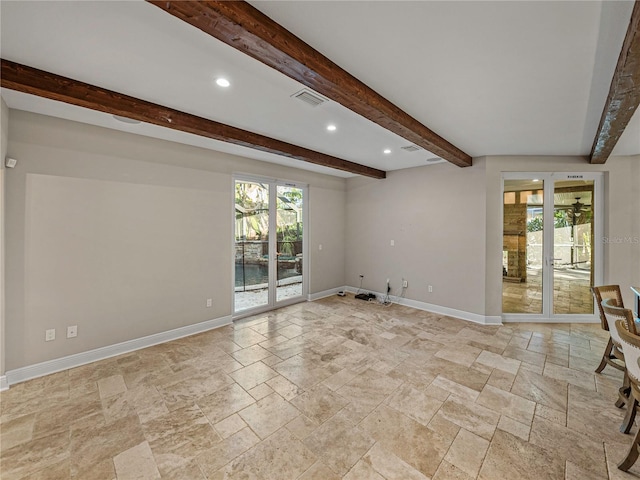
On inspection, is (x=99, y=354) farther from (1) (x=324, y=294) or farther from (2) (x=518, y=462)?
(2) (x=518, y=462)

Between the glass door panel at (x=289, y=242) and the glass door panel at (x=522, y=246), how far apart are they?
371 centimetres

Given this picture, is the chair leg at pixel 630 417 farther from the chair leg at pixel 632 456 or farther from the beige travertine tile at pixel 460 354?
the beige travertine tile at pixel 460 354

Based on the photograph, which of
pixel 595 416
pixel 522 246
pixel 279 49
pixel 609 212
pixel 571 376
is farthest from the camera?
pixel 522 246

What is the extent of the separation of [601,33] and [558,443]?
109 inches

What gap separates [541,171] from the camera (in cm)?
429

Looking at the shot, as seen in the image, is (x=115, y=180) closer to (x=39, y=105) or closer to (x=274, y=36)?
(x=39, y=105)

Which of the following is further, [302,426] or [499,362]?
[499,362]

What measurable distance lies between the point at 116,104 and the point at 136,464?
2832 millimetres

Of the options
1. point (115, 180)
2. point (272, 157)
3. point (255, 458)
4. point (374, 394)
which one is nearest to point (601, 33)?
point (374, 394)

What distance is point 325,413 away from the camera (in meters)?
2.28

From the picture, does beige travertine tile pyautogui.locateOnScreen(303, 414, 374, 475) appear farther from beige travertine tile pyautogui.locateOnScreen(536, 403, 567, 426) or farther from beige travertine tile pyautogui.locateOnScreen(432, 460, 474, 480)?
beige travertine tile pyautogui.locateOnScreen(536, 403, 567, 426)

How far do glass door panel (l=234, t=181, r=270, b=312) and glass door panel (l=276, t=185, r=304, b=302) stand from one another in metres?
0.31

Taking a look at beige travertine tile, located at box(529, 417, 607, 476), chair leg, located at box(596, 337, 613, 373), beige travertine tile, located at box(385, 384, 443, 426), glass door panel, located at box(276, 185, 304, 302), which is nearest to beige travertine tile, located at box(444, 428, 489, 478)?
beige travertine tile, located at box(385, 384, 443, 426)

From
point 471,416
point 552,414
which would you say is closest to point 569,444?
point 552,414
